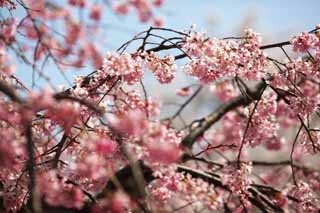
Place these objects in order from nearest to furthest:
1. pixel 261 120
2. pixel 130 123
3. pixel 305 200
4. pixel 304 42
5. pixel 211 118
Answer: pixel 130 123 < pixel 304 42 < pixel 305 200 < pixel 261 120 < pixel 211 118

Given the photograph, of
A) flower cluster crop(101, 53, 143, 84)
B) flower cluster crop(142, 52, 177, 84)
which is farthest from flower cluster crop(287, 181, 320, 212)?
flower cluster crop(101, 53, 143, 84)

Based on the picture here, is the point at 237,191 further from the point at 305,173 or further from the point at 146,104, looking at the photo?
the point at 305,173

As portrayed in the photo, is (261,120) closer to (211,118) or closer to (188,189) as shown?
(211,118)

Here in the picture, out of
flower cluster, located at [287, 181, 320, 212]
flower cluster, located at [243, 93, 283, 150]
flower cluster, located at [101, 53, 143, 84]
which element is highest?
flower cluster, located at [243, 93, 283, 150]

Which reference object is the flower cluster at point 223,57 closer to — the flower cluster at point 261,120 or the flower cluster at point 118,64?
the flower cluster at point 118,64

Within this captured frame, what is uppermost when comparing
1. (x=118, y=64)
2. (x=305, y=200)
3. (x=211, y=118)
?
(x=211, y=118)

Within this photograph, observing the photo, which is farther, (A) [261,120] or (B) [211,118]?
(B) [211,118]

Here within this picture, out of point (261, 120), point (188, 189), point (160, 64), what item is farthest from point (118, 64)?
point (261, 120)

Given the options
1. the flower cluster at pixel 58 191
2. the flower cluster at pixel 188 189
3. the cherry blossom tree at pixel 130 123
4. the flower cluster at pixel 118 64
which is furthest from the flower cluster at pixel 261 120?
the flower cluster at pixel 58 191

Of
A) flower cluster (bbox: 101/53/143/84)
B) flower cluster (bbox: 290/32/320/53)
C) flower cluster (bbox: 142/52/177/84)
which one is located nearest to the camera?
flower cluster (bbox: 101/53/143/84)

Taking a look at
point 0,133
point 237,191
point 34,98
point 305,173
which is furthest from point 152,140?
point 305,173

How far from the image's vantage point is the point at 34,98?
246 centimetres

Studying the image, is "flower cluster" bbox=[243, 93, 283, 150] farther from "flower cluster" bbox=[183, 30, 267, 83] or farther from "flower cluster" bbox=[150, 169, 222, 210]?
"flower cluster" bbox=[150, 169, 222, 210]

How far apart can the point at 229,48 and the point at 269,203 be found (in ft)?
5.72
